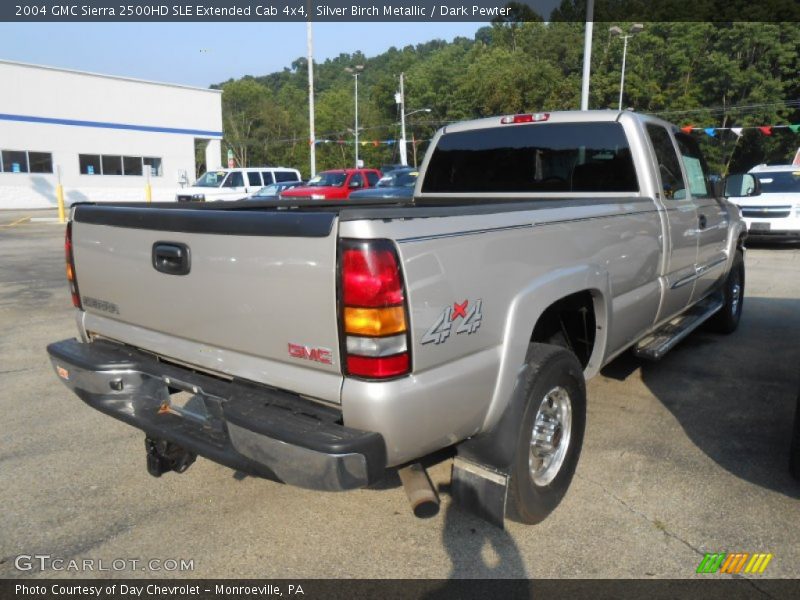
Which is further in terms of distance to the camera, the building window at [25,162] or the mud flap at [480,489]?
the building window at [25,162]

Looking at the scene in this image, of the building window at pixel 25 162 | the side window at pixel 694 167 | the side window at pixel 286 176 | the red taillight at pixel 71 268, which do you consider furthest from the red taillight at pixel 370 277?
the building window at pixel 25 162

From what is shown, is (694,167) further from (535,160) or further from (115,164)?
(115,164)

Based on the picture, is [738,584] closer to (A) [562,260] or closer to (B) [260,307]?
(A) [562,260]

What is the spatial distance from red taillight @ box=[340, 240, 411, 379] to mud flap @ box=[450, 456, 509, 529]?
0.80m

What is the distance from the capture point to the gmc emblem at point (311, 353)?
2225 mm

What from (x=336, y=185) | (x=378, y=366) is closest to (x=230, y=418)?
(x=378, y=366)

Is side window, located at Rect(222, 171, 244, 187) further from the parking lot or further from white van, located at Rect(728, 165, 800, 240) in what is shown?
the parking lot

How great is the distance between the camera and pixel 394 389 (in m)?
2.14

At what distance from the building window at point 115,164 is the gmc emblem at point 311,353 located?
36.0 meters

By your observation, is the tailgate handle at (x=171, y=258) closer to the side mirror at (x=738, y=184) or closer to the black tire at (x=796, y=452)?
the black tire at (x=796, y=452)

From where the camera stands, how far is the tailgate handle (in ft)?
8.46

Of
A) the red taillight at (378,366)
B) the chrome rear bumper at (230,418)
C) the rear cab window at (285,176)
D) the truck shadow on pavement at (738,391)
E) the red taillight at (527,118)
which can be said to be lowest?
the truck shadow on pavement at (738,391)

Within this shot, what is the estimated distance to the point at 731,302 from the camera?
6316mm

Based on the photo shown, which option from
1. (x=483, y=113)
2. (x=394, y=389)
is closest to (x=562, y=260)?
(x=394, y=389)
